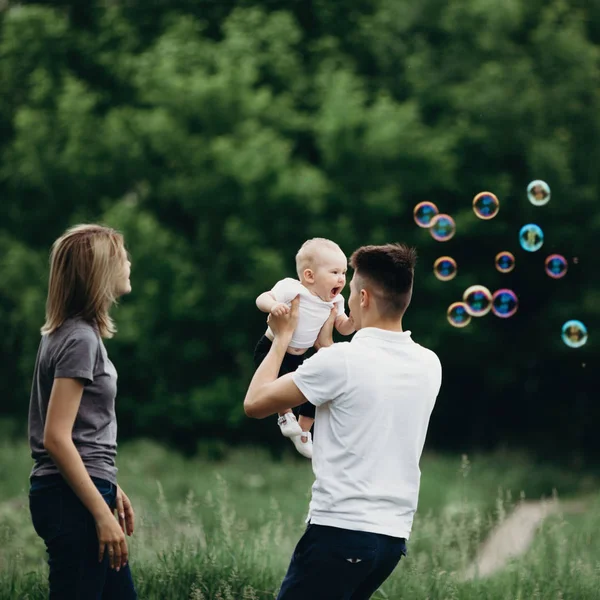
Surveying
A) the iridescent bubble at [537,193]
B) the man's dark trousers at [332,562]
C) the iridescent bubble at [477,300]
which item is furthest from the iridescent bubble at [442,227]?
the man's dark trousers at [332,562]

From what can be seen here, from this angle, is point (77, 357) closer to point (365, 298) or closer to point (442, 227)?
point (365, 298)

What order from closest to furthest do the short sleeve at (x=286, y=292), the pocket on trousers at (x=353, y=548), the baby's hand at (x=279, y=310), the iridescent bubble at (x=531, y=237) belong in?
the pocket on trousers at (x=353, y=548)
the baby's hand at (x=279, y=310)
the short sleeve at (x=286, y=292)
the iridescent bubble at (x=531, y=237)

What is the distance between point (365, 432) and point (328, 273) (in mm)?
873

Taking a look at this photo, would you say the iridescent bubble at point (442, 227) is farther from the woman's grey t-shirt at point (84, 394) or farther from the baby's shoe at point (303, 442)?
the woman's grey t-shirt at point (84, 394)

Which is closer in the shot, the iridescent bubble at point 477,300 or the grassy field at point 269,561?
the grassy field at point 269,561

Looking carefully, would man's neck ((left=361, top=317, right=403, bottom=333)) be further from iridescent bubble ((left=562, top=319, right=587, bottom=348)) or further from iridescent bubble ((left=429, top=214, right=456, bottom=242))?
iridescent bubble ((left=562, top=319, right=587, bottom=348))

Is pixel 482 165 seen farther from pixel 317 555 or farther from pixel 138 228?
pixel 317 555

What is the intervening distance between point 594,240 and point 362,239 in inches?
158

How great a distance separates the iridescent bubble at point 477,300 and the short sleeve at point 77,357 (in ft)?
14.1

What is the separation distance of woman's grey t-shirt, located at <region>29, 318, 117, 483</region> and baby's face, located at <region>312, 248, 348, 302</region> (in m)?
0.91

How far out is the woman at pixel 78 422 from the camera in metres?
3.32

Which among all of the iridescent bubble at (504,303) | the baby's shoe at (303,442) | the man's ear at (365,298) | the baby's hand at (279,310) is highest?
the iridescent bubble at (504,303)

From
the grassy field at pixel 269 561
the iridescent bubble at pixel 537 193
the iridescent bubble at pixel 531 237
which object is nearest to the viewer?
the grassy field at pixel 269 561

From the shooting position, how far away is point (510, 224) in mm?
18250
